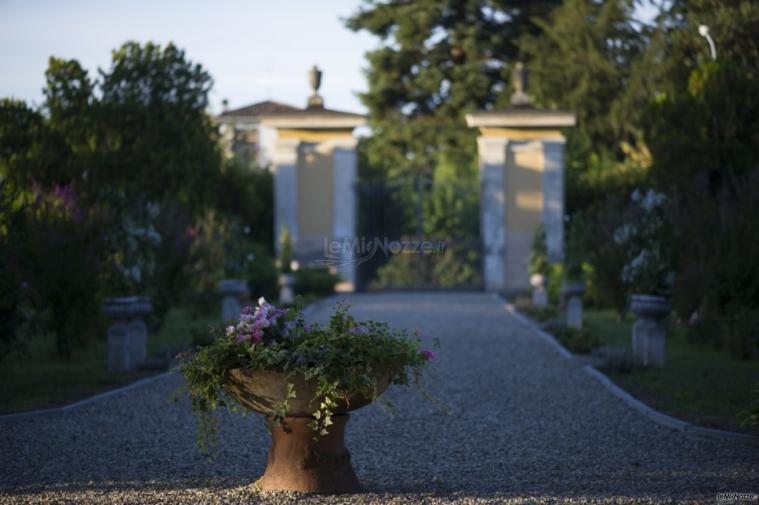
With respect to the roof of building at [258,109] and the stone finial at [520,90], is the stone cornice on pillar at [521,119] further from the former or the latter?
the roof of building at [258,109]

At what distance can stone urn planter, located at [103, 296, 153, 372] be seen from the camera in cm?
1114

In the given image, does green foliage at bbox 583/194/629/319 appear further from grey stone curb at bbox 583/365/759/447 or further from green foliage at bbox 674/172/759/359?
grey stone curb at bbox 583/365/759/447

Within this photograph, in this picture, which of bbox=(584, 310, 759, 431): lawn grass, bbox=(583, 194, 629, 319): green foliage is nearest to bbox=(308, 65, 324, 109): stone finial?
bbox=(583, 194, 629, 319): green foliage

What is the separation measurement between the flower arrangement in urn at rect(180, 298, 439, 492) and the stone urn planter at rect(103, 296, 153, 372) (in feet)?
18.2

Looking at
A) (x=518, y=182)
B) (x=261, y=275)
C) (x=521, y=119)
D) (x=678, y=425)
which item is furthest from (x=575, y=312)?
(x=521, y=119)

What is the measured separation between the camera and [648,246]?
52.4 ft

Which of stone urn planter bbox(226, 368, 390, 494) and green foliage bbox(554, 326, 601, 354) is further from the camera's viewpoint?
green foliage bbox(554, 326, 601, 354)

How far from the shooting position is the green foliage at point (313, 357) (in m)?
5.45

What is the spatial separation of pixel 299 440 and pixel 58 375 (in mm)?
5967

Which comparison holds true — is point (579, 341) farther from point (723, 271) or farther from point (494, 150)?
point (494, 150)

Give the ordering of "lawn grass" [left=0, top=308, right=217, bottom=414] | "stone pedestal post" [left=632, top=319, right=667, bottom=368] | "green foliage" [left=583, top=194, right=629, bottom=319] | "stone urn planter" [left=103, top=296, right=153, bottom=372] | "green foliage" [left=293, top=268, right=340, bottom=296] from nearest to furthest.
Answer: "lawn grass" [left=0, top=308, right=217, bottom=414] < "stone urn planter" [left=103, top=296, right=153, bottom=372] < "stone pedestal post" [left=632, top=319, right=667, bottom=368] < "green foliage" [left=583, top=194, right=629, bottom=319] < "green foliage" [left=293, top=268, right=340, bottom=296]

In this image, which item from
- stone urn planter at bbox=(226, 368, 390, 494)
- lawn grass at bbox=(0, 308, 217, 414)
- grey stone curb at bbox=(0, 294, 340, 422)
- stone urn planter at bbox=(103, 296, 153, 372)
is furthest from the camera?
stone urn planter at bbox=(103, 296, 153, 372)

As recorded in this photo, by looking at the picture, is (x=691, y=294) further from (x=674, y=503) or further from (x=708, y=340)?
(x=674, y=503)

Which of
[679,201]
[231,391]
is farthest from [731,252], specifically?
[231,391]
